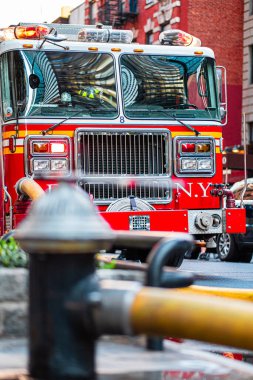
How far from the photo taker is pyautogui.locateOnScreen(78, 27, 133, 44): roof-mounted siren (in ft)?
48.8

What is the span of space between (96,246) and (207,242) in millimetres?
10949

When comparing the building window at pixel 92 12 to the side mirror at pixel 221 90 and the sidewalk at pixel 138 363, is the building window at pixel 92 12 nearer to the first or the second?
the side mirror at pixel 221 90

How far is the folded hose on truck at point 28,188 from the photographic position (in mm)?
12719

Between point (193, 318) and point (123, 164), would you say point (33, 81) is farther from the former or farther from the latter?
point (193, 318)

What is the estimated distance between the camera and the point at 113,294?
13.9 ft

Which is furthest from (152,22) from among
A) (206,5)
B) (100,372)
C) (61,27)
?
(100,372)

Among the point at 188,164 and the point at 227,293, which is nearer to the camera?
the point at 227,293

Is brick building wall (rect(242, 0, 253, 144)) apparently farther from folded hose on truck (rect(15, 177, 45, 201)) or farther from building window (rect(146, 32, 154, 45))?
folded hose on truck (rect(15, 177, 45, 201))

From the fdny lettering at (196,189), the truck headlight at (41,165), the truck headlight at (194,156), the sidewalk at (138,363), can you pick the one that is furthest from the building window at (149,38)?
the sidewalk at (138,363)

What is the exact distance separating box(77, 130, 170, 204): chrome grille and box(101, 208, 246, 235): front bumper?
599 millimetres

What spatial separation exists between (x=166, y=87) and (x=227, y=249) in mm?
7306

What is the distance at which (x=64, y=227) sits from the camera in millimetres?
4156

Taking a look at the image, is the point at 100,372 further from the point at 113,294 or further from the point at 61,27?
the point at 61,27

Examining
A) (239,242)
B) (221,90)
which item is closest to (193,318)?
(221,90)
